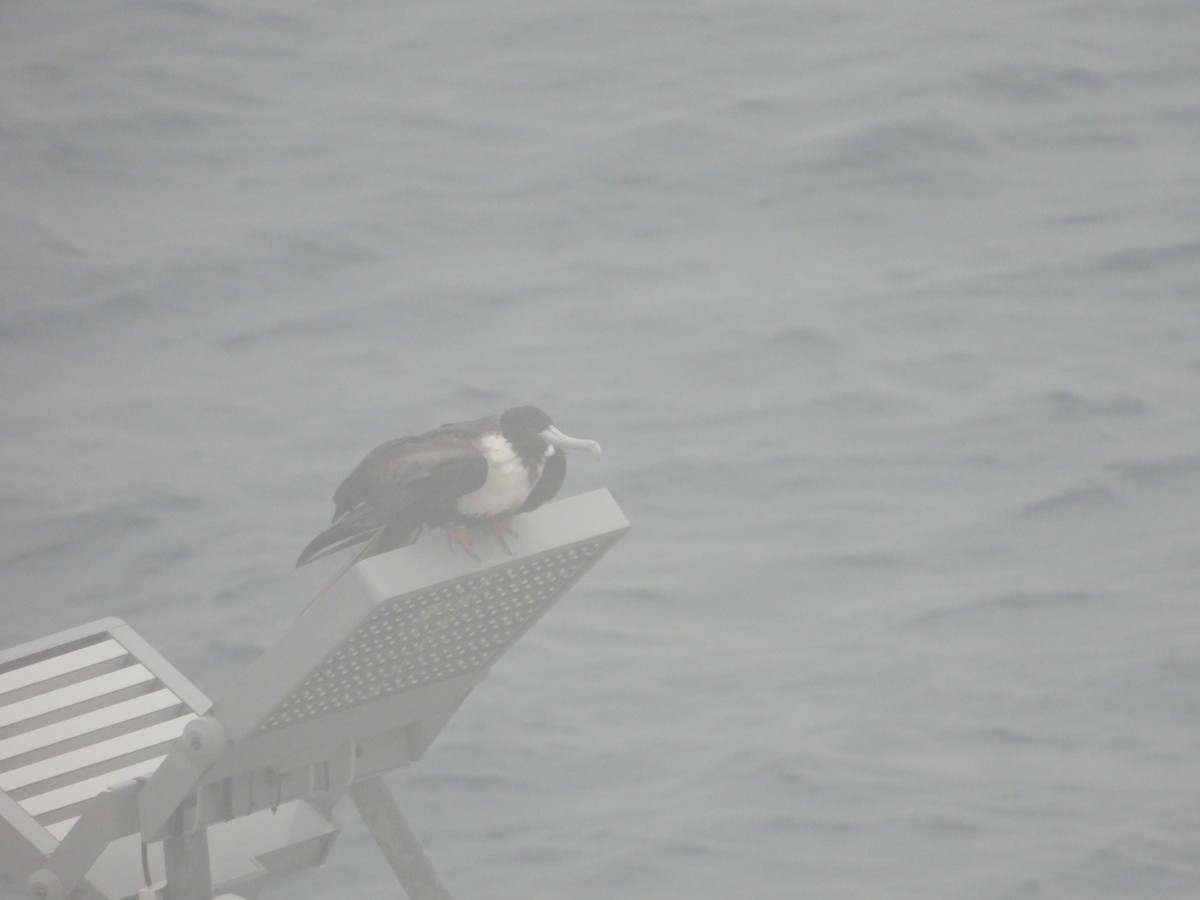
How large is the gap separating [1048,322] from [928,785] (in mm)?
2105

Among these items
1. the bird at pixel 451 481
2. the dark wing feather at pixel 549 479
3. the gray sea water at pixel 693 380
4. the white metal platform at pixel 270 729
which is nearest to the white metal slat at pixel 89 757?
the white metal platform at pixel 270 729

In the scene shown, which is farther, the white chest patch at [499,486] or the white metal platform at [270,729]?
the white chest patch at [499,486]

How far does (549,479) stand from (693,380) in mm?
3631

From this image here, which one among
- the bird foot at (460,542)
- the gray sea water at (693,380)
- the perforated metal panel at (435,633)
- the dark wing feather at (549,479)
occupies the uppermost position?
the bird foot at (460,542)

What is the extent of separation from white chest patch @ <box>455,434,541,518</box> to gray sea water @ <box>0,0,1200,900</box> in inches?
97.2

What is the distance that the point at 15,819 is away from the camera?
2385mm

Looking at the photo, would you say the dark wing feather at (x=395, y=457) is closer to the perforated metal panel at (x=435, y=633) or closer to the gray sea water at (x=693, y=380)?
the perforated metal panel at (x=435, y=633)

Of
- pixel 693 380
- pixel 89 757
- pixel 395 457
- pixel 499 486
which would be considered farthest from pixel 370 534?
pixel 693 380

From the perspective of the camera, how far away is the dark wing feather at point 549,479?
2301mm

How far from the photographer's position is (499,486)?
220 cm

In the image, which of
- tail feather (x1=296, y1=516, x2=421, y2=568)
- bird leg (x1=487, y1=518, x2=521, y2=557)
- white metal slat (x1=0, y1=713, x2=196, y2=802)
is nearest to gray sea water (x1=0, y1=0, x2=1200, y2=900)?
white metal slat (x1=0, y1=713, x2=196, y2=802)

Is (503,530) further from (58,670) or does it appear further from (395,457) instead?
(58,670)

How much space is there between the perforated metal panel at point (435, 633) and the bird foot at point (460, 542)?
0.03m

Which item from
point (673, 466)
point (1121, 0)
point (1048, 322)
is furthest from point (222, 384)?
point (1121, 0)
